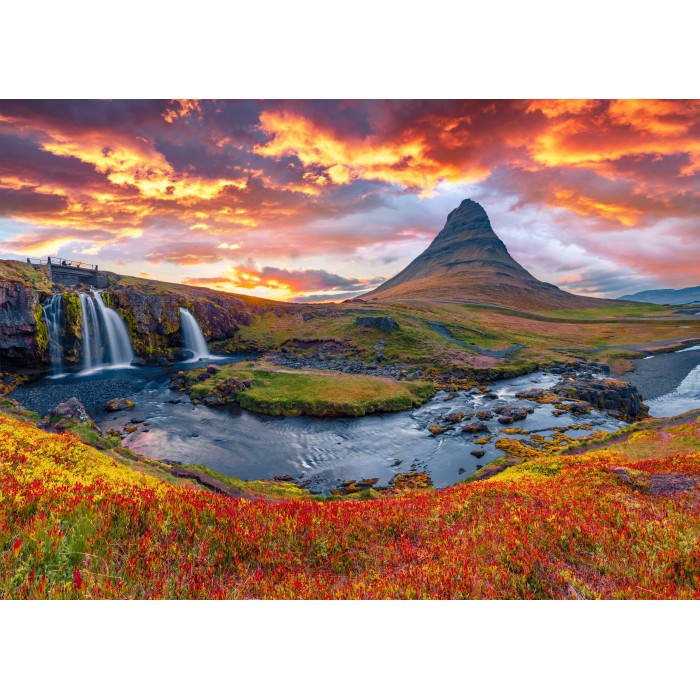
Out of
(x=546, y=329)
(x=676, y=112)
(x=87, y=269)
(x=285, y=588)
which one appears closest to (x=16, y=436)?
(x=285, y=588)

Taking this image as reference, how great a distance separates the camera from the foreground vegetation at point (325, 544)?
14.4 ft

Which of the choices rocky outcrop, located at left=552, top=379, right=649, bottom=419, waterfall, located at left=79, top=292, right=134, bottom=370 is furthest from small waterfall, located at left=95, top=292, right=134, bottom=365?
rocky outcrop, located at left=552, top=379, right=649, bottom=419

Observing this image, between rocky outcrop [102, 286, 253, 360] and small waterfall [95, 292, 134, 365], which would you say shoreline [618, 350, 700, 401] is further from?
small waterfall [95, 292, 134, 365]

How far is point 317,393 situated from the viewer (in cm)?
3719

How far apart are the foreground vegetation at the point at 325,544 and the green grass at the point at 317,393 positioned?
25.5 m

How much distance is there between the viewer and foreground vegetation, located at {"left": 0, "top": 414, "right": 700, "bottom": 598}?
4387 mm

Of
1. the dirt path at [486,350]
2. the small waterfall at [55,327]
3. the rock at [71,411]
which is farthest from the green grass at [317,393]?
Answer: the dirt path at [486,350]

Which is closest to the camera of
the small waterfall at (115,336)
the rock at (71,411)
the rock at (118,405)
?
the rock at (71,411)

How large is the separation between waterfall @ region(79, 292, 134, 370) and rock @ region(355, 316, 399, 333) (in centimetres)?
4765

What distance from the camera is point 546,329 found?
4500 inches

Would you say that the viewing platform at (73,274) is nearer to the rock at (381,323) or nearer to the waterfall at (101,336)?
the waterfall at (101,336)

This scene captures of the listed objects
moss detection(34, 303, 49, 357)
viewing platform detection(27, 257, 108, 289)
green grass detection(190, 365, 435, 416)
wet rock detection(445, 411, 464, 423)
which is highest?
viewing platform detection(27, 257, 108, 289)

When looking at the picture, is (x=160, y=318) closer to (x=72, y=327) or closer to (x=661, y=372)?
(x=72, y=327)
